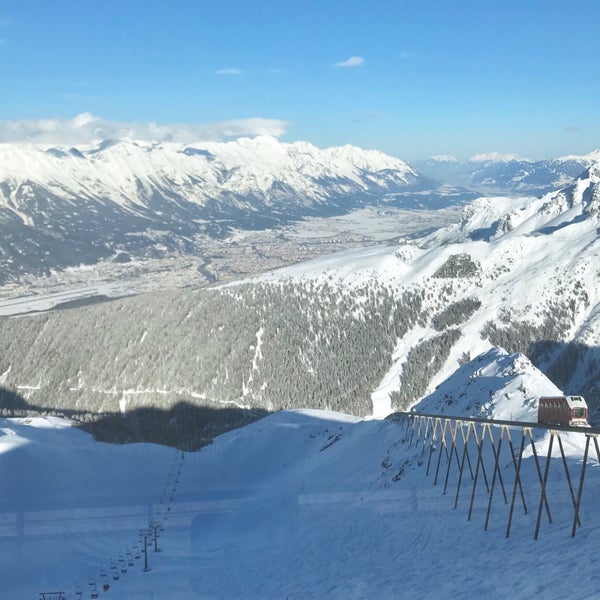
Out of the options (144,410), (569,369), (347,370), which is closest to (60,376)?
(144,410)

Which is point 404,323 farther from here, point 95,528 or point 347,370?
point 95,528

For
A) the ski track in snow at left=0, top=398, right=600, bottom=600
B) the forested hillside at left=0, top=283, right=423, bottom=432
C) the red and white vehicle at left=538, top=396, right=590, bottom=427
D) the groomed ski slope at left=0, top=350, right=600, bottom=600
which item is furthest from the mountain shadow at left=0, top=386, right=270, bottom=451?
the red and white vehicle at left=538, top=396, right=590, bottom=427

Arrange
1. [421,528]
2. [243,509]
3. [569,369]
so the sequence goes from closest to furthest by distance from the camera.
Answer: [421,528]
[243,509]
[569,369]

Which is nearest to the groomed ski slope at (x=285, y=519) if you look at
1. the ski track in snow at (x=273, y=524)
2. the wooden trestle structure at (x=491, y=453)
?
the ski track in snow at (x=273, y=524)

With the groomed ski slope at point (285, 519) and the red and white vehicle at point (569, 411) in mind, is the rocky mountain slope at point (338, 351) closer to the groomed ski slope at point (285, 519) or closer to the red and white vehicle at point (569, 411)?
the groomed ski slope at point (285, 519)

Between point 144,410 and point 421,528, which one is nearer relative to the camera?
point 421,528

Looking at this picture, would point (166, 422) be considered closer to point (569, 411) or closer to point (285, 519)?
point (285, 519)

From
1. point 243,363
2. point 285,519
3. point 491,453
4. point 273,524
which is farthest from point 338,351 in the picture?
point 491,453
